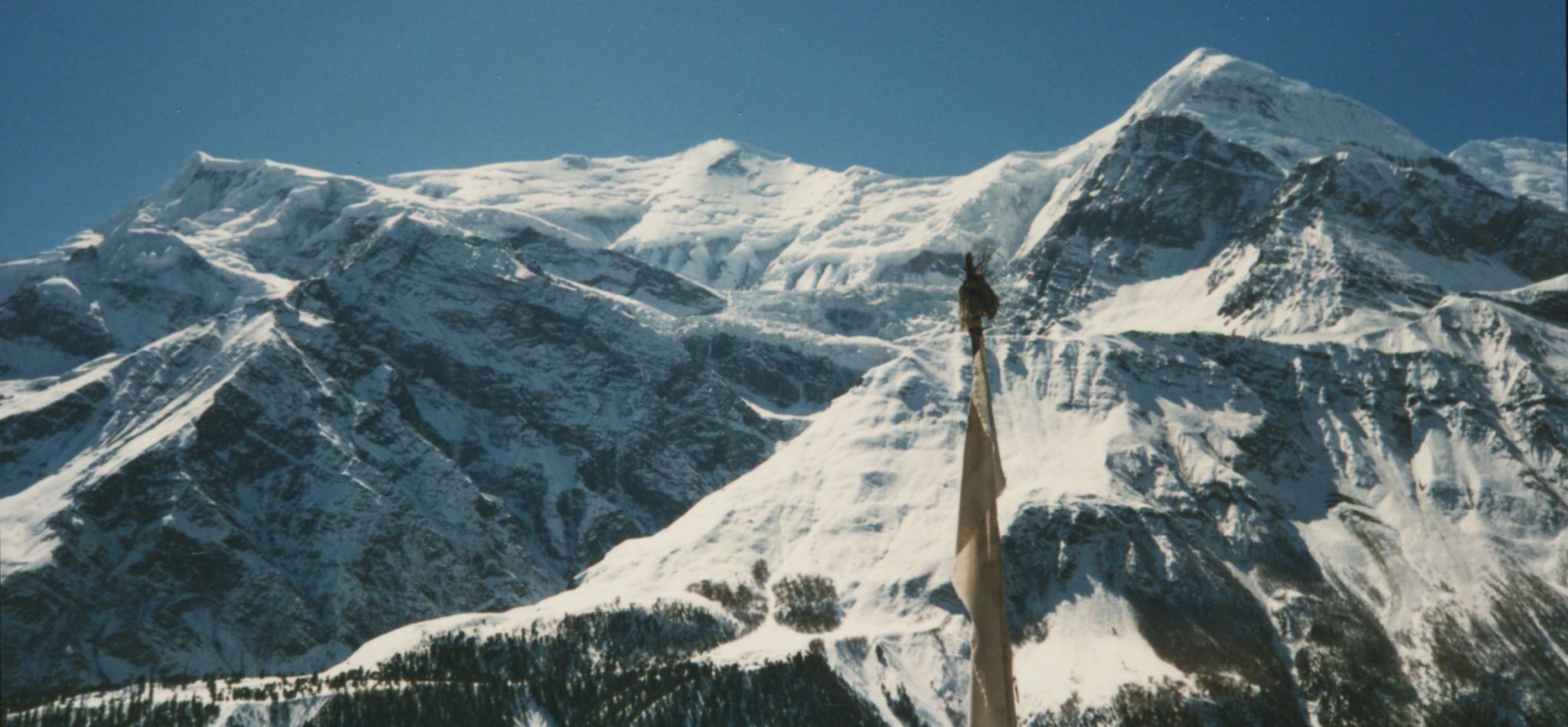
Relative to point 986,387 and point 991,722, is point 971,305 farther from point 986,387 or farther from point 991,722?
point 991,722

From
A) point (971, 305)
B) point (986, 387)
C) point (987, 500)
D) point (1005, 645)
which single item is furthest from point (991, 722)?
point (971, 305)

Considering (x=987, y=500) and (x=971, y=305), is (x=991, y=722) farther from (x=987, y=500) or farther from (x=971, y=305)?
(x=971, y=305)

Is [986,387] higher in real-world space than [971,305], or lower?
lower

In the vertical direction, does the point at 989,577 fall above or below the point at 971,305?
below

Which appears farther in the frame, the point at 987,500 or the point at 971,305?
the point at 971,305

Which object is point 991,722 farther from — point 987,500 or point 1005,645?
point 987,500

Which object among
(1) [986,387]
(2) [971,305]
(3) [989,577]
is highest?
(2) [971,305]

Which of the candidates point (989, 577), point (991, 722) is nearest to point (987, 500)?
point (989, 577)

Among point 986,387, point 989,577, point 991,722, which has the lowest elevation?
point 991,722
